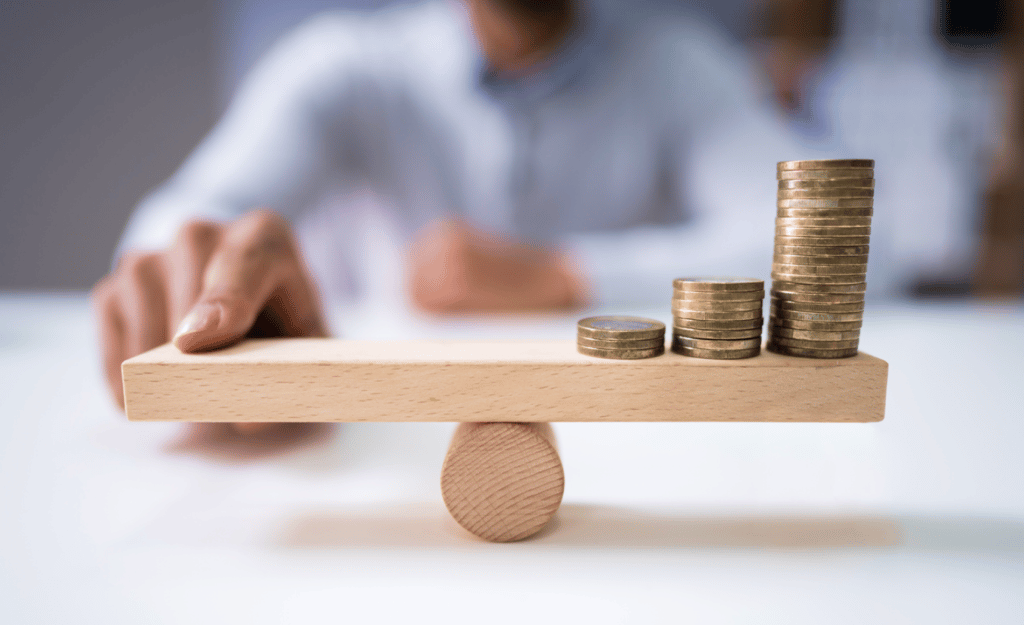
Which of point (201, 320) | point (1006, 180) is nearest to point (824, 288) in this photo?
point (201, 320)

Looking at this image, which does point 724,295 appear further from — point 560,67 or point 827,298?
point 560,67

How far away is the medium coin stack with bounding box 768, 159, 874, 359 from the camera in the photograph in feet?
2.06

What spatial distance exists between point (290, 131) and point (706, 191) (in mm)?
2357

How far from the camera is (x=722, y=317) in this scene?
25.8 inches

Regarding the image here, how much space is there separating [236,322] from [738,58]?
294cm

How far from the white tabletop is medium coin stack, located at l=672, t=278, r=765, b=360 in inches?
8.5

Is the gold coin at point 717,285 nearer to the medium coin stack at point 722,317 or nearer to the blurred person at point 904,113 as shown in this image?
the medium coin stack at point 722,317

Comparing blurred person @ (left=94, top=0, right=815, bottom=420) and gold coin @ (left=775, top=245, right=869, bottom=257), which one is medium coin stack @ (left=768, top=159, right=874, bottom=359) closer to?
gold coin @ (left=775, top=245, right=869, bottom=257)

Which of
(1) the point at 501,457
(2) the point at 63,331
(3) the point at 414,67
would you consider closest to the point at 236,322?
(1) the point at 501,457

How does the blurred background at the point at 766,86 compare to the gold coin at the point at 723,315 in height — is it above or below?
above

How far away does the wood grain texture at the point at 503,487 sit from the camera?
61cm

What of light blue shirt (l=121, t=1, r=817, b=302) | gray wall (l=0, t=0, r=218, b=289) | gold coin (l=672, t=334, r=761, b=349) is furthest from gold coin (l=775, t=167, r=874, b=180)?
gray wall (l=0, t=0, r=218, b=289)

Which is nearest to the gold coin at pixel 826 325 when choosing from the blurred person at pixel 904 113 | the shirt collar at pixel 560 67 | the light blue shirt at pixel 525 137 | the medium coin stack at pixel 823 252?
the medium coin stack at pixel 823 252

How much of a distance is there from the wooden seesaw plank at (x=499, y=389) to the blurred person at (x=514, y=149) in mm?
1405
